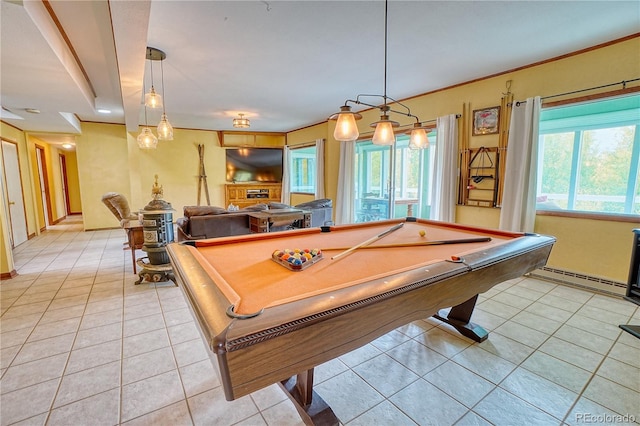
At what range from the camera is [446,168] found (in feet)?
13.8

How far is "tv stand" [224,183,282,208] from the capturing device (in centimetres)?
812

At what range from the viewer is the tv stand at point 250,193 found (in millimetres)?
8117

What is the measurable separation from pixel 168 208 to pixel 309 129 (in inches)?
182

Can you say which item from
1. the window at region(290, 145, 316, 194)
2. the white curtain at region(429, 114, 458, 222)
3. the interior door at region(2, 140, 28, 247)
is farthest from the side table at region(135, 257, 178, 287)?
the window at region(290, 145, 316, 194)

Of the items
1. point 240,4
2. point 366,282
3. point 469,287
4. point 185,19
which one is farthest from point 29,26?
point 469,287

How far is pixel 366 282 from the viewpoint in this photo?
1.25m

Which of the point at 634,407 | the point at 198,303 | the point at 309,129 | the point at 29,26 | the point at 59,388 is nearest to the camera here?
the point at 198,303

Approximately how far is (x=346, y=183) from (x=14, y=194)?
631 cm

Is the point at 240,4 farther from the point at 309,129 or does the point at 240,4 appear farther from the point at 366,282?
the point at 309,129

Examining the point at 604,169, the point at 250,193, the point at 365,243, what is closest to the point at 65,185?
the point at 250,193

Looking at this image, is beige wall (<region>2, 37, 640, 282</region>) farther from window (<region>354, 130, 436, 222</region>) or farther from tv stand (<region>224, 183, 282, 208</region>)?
window (<region>354, 130, 436, 222</region>)

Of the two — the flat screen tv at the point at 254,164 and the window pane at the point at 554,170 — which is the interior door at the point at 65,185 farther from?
the window pane at the point at 554,170

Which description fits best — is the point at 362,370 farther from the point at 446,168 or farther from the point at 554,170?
the point at 554,170

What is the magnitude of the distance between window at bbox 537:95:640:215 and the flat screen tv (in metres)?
6.22
